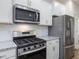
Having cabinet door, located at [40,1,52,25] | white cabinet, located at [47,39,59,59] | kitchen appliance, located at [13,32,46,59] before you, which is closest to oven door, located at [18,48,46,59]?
kitchen appliance, located at [13,32,46,59]

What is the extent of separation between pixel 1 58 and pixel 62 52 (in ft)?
7.91

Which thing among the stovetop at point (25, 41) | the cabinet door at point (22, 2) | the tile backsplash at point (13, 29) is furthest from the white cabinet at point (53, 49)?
the cabinet door at point (22, 2)

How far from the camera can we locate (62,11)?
4.45 meters

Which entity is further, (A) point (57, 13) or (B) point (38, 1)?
(A) point (57, 13)

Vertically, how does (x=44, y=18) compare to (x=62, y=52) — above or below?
above

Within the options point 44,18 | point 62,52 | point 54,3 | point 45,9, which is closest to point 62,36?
point 62,52

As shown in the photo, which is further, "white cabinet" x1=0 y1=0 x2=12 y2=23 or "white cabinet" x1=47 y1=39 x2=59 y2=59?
"white cabinet" x1=47 y1=39 x2=59 y2=59

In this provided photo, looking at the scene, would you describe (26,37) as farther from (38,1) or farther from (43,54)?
(38,1)

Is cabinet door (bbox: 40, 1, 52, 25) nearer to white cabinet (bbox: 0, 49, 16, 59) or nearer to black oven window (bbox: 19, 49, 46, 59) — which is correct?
black oven window (bbox: 19, 49, 46, 59)

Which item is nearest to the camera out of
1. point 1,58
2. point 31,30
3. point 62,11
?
point 1,58

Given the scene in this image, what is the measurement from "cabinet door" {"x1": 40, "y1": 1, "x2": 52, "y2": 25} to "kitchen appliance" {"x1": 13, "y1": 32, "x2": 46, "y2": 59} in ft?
2.24

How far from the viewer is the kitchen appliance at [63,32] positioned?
3.43 metres

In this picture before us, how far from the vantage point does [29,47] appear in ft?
7.02

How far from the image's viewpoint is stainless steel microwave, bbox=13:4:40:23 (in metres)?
2.31
